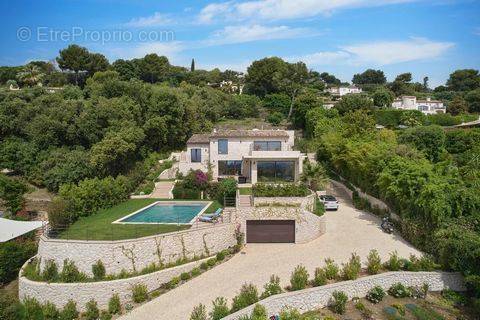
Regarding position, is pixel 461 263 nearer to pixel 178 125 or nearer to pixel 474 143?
pixel 474 143

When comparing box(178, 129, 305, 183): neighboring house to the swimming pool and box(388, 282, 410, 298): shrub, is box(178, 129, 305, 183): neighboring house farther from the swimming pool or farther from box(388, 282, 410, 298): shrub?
box(388, 282, 410, 298): shrub

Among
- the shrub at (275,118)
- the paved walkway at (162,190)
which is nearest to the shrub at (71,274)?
the paved walkway at (162,190)

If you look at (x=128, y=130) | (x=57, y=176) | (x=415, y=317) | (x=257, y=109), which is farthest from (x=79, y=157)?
(x=257, y=109)

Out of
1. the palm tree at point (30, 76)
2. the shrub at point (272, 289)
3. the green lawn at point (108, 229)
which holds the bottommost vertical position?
the shrub at point (272, 289)

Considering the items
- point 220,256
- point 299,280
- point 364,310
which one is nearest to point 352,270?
point 364,310

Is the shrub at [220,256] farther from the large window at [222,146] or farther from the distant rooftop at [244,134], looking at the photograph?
the distant rooftop at [244,134]

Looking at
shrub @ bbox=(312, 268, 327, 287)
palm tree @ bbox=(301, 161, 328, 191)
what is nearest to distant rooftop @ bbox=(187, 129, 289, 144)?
palm tree @ bbox=(301, 161, 328, 191)
